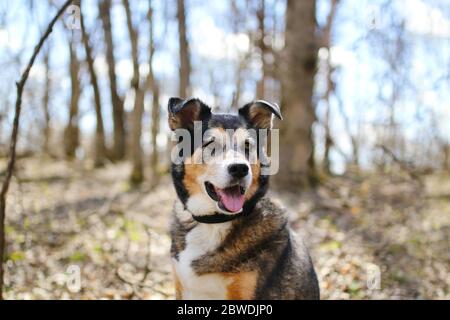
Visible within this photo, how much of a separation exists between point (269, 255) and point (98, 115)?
663 inches

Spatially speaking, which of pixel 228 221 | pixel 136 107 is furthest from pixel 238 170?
pixel 136 107

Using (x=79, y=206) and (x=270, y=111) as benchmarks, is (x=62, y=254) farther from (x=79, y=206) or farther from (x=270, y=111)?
(x=270, y=111)

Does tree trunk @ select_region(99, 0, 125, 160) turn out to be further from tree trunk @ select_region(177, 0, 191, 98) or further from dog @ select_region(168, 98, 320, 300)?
dog @ select_region(168, 98, 320, 300)

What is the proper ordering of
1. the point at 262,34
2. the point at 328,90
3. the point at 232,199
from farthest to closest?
the point at 328,90
the point at 262,34
the point at 232,199

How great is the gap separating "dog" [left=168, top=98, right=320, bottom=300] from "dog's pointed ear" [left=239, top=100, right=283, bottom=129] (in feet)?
0.04

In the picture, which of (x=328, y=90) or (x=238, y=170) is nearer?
(x=238, y=170)

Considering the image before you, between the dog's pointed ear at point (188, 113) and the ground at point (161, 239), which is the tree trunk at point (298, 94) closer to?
the ground at point (161, 239)

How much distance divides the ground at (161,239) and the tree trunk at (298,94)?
2.57 feet

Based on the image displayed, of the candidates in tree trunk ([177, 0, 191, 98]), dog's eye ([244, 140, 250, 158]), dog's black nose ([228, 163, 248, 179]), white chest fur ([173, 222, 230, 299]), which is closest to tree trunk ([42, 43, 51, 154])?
tree trunk ([177, 0, 191, 98])

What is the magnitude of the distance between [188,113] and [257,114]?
0.74 meters

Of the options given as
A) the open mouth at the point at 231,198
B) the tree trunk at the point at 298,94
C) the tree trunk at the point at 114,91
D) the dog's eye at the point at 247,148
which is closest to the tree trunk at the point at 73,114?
the tree trunk at the point at 114,91

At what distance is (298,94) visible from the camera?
11.4m

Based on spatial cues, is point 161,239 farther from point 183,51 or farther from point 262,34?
point 262,34

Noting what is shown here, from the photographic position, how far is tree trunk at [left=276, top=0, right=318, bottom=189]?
11203mm
